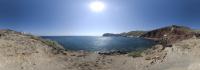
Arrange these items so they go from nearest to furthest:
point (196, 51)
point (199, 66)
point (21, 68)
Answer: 1. point (199, 66)
2. point (21, 68)
3. point (196, 51)

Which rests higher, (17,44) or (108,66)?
(17,44)

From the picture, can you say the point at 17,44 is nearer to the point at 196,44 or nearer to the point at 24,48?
the point at 24,48

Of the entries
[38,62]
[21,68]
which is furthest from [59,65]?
[21,68]

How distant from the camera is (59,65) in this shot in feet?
128

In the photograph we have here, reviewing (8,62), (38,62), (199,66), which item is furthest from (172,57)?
(8,62)

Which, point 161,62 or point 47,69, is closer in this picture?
point 47,69

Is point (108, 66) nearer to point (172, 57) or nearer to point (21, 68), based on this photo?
point (172, 57)

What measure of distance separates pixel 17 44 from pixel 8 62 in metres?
10.3

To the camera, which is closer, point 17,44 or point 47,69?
point 47,69

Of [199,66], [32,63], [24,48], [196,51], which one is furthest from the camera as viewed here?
[24,48]

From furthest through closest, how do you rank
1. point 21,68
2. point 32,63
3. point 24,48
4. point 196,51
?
point 24,48 → point 196,51 → point 32,63 → point 21,68

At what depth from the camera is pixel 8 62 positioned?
35969 mm

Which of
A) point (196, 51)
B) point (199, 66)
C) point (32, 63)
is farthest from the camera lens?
point (196, 51)

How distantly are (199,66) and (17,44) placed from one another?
97.9ft
